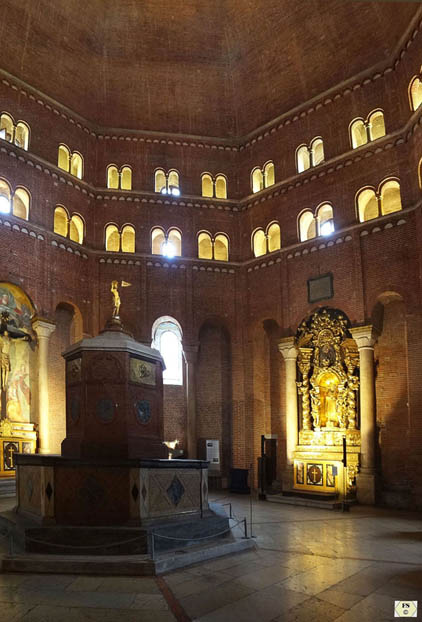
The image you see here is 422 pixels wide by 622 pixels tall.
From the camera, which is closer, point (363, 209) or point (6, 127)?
point (6, 127)

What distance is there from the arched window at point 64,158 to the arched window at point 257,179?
8368mm

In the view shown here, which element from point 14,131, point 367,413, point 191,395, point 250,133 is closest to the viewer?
point 367,413

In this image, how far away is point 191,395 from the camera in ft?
80.3

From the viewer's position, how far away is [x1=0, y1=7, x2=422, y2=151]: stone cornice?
70.2 feet

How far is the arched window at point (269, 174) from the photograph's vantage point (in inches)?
1016

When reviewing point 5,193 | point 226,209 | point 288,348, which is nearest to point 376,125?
point 226,209

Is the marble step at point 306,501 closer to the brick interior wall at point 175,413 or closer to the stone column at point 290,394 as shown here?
the stone column at point 290,394

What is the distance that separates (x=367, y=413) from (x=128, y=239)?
12676 millimetres

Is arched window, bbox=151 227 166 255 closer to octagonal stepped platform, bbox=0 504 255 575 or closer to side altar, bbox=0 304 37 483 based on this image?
side altar, bbox=0 304 37 483

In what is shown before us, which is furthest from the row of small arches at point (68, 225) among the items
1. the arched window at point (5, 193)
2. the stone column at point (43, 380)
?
the stone column at point (43, 380)

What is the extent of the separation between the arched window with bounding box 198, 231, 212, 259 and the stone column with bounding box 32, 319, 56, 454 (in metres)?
7.92

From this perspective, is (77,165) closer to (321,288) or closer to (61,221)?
(61,221)

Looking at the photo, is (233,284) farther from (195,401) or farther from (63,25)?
(63,25)

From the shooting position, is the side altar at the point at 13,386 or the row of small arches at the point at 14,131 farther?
the row of small arches at the point at 14,131
